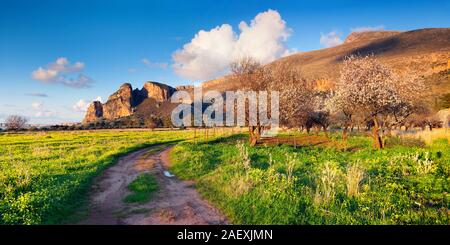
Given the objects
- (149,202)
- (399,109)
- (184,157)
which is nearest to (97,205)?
(149,202)

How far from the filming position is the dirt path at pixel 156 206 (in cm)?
1027

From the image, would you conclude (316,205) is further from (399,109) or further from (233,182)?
(399,109)

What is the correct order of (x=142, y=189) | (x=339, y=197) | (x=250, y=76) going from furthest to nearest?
1. (x=250, y=76)
2. (x=142, y=189)
3. (x=339, y=197)

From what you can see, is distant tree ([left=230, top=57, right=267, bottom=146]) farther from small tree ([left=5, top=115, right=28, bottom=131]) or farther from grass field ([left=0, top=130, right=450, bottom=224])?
small tree ([left=5, top=115, right=28, bottom=131])

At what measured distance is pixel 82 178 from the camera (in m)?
16.5

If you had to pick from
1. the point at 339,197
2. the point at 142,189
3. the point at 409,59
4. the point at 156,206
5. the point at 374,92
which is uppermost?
the point at 409,59

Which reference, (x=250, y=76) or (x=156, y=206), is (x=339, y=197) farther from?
(x=250, y=76)

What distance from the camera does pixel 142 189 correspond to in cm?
1461

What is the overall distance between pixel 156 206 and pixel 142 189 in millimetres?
2962

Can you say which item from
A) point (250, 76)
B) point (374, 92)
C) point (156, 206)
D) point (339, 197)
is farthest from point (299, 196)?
point (250, 76)

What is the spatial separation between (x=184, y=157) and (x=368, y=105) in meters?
18.0

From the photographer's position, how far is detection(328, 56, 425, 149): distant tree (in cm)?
2759

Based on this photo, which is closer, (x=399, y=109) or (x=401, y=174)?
(x=401, y=174)

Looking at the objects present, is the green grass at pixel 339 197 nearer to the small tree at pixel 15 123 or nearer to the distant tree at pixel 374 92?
the distant tree at pixel 374 92
